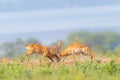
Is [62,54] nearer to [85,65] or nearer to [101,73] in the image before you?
[85,65]

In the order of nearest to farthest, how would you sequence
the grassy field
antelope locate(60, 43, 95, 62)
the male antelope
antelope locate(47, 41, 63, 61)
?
the grassy field < the male antelope < antelope locate(47, 41, 63, 61) < antelope locate(60, 43, 95, 62)

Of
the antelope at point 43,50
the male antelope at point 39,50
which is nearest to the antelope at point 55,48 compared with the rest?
the antelope at point 43,50

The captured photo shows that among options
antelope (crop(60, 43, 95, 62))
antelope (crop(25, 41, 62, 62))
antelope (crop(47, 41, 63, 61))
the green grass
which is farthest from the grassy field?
antelope (crop(60, 43, 95, 62))

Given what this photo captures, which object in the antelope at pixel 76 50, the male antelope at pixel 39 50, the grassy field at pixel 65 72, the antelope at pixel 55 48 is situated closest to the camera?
the grassy field at pixel 65 72

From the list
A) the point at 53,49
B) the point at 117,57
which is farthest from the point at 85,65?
the point at 53,49

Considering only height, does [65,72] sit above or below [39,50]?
below

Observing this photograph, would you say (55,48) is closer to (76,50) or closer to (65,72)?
(76,50)

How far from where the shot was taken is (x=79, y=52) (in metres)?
19.8

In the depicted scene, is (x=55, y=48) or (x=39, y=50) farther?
(x=55, y=48)

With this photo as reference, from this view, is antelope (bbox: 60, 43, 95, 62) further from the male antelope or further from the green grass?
the green grass

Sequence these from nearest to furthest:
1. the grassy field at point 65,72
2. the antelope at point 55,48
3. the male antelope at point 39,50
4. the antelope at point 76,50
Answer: the grassy field at point 65,72
the male antelope at point 39,50
the antelope at point 55,48
the antelope at point 76,50

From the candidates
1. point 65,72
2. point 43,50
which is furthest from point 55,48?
point 65,72

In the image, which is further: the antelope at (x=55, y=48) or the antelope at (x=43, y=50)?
the antelope at (x=55, y=48)

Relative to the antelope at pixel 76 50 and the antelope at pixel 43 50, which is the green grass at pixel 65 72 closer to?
the antelope at pixel 43 50
